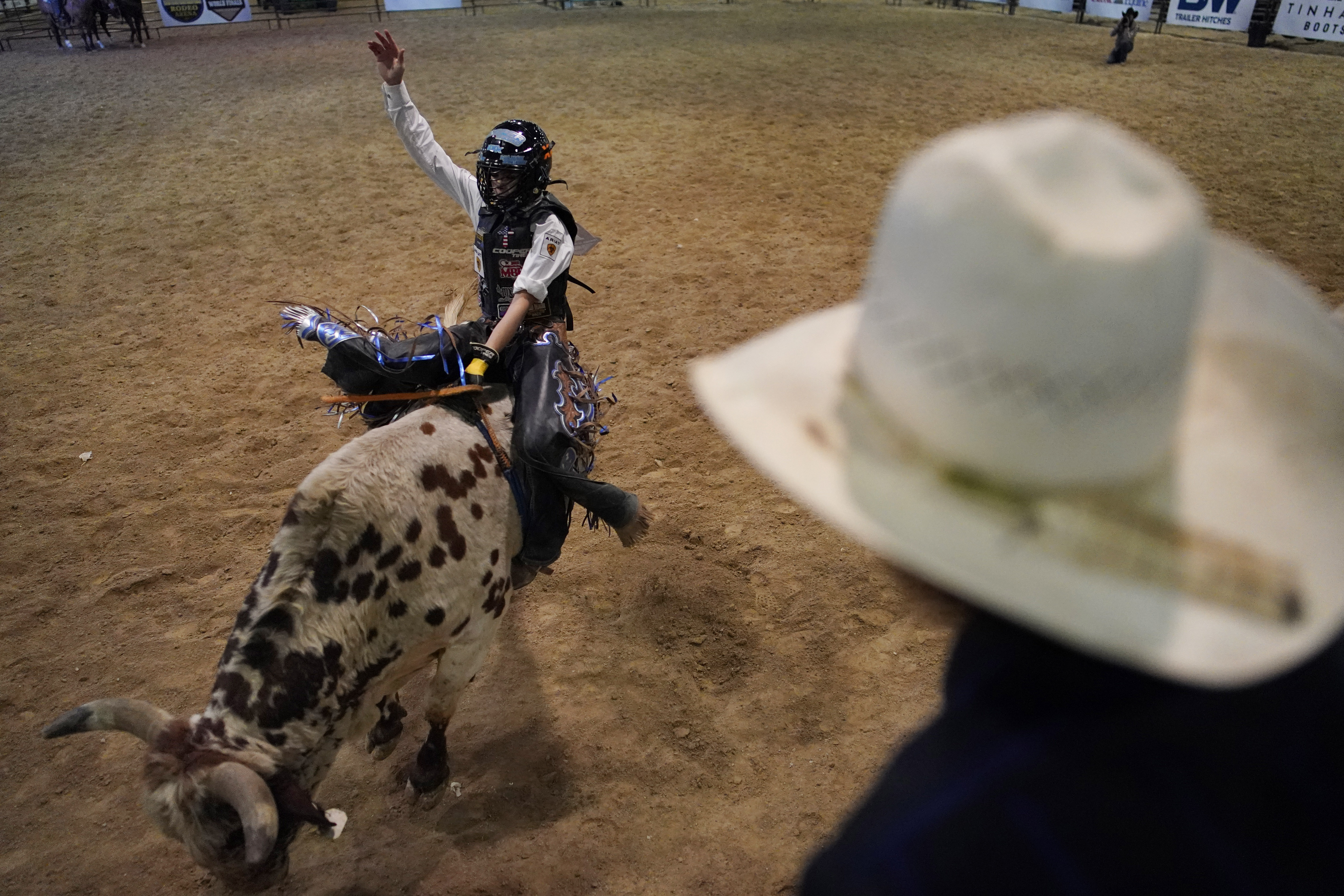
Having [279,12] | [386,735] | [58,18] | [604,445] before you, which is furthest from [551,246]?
[279,12]

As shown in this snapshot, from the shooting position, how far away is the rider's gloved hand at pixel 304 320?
11.2ft

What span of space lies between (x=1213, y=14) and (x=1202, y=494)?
2051cm

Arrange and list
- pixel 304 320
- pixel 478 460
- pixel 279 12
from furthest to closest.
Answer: pixel 279 12
pixel 304 320
pixel 478 460

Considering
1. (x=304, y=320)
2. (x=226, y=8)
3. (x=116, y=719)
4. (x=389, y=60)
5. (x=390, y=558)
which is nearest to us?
(x=116, y=719)

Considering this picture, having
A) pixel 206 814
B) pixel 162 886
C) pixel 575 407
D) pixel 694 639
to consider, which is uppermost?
pixel 575 407

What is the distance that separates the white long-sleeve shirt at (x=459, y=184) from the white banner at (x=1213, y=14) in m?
17.7

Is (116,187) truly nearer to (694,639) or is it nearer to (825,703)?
(694,639)

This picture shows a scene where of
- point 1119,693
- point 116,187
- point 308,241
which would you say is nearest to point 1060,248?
point 1119,693

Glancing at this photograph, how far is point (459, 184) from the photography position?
4.13 m

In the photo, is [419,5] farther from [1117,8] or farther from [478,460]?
[478,460]

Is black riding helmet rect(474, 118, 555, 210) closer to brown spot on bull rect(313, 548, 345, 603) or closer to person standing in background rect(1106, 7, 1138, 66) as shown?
brown spot on bull rect(313, 548, 345, 603)

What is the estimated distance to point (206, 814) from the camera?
241cm

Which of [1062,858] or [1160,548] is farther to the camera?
[1160,548]

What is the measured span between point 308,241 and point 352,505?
6377 mm
